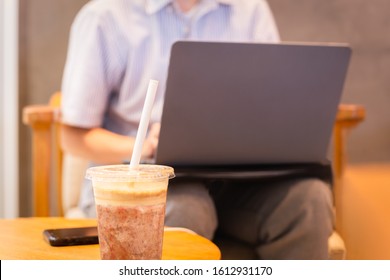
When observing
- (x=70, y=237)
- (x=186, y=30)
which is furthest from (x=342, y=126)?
(x=70, y=237)

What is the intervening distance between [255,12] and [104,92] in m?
0.40

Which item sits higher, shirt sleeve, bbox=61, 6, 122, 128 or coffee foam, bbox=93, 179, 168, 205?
shirt sleeve, bbox=61, 6, 122, 128

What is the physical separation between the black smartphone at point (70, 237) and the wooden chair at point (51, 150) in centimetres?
72

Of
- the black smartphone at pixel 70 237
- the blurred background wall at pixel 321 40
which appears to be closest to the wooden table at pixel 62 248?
the black smartphone at pixel 70 237

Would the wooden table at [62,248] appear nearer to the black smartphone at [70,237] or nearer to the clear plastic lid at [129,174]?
the black smartphone at [70,237]

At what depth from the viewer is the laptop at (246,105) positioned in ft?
3.15

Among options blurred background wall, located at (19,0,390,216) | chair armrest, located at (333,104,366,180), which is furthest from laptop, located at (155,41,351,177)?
blurred background wall, located at (19,0,390,216)

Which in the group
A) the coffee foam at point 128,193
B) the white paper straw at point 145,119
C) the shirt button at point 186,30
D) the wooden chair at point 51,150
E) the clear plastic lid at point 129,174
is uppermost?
the shirt button at point 186,30

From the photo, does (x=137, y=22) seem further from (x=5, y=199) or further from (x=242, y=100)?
(x=5, y=199)

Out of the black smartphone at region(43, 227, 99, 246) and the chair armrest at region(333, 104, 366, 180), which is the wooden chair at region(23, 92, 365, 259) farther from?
the black smartphone at region(43, 227, 99, 246)

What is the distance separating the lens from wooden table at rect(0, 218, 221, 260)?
74 cm

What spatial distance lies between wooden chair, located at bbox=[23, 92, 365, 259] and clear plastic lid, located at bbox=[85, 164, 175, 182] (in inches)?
35.0

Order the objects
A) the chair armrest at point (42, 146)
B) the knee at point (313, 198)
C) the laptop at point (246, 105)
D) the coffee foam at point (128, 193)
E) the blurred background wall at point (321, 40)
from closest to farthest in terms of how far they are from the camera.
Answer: the coffee foam at point (128, 193)
the laptop at point (246, 105)
the knee at point (313, 198)
the chair armrest at point (42, 146)
the blurred background wall at point (321, 40)
